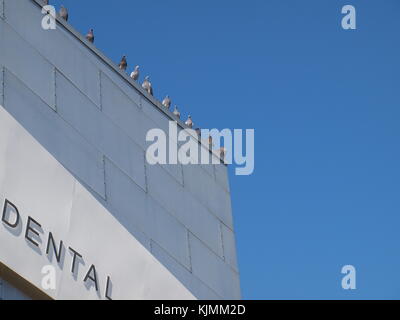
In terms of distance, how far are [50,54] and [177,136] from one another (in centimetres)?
720

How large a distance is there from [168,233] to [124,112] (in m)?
3.58

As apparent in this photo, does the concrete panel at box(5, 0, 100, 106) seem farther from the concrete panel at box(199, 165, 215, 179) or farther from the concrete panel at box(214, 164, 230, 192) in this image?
the concrete panel at box(214, 164, 230, 192)

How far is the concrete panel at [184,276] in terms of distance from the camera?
25.3 meters

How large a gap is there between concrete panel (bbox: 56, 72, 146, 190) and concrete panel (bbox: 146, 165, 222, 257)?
71cm

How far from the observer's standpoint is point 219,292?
28.0 metres

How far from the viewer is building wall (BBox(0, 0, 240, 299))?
21734 millimetres

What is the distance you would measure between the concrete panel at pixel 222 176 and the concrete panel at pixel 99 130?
5.38m

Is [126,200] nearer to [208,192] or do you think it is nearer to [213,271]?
[213,271]

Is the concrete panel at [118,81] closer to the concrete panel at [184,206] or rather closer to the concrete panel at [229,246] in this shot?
the concrete panel at [184,206]

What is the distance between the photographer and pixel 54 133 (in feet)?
71.5

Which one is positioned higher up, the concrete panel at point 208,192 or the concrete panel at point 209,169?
the concrete panel at point 209,169

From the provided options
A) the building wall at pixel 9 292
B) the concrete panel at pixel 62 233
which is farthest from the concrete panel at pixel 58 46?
the building wall at pixel 9 292
